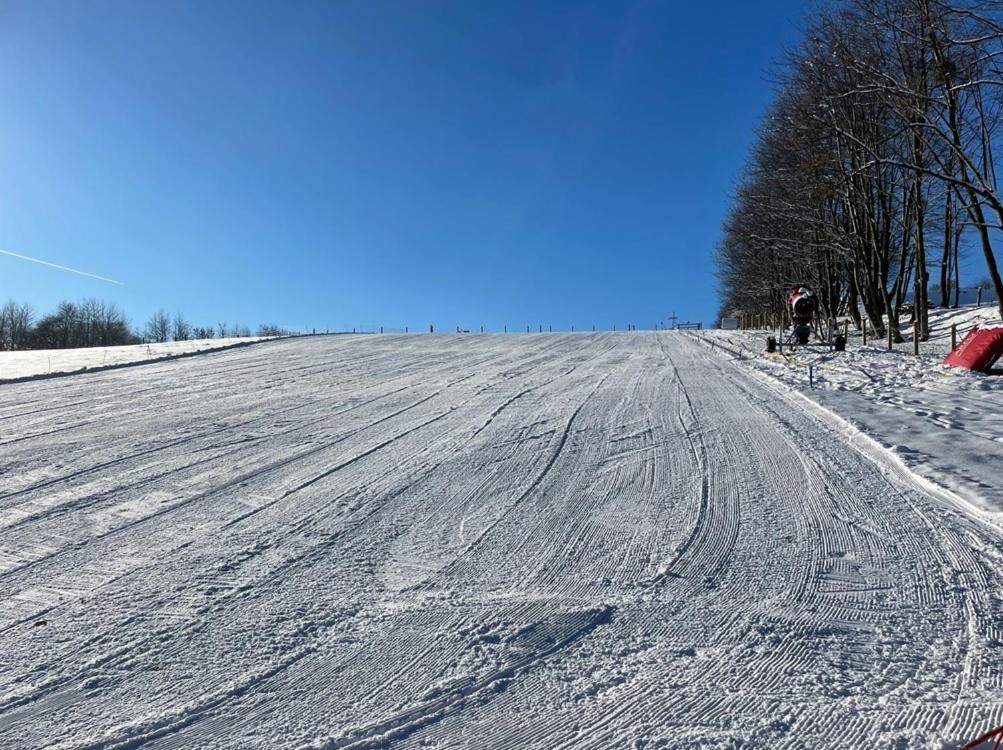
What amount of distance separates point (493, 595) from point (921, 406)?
828 centimetres

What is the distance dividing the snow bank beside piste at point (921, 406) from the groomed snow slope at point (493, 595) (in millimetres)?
456

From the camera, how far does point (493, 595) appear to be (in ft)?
12.3

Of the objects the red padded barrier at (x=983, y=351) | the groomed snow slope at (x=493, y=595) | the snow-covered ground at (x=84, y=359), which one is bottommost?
the groomed snow slope at (x=493, y=595)

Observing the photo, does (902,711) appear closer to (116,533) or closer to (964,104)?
(116,533)

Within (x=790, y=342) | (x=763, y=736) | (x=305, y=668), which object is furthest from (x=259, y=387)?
(x=790, y=342)

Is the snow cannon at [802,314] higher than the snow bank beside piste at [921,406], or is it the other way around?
the snow cannon at [802,314]

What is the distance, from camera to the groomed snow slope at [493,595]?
266 cm

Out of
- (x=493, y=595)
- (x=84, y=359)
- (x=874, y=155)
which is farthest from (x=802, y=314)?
(x=84, y=359)

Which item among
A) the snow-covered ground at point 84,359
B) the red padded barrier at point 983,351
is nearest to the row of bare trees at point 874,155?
the red padded barrier at point 983,351

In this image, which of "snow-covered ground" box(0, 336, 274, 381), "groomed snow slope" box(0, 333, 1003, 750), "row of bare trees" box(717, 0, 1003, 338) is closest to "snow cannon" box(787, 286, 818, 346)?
"row of bare trees" box(717, 0, 1003, 338)

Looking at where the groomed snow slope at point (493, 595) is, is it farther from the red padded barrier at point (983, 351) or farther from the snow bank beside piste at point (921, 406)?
the red padded barrier at point (983, 351)

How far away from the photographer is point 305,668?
120 inches

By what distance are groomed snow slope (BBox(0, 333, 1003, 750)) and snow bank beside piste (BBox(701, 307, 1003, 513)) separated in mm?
456

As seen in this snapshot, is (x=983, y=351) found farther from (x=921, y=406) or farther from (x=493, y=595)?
(x=493, y=595)
